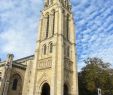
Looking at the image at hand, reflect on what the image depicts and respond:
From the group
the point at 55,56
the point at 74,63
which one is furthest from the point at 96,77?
the point at 55,56

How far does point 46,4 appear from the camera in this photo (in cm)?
5166

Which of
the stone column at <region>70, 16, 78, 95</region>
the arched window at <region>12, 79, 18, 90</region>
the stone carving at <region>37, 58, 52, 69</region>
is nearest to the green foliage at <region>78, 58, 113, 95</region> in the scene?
the stone column at <region>70, 16, 78, 95</region>

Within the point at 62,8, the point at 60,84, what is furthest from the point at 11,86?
the point at 62,8

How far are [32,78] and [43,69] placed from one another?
324 cm

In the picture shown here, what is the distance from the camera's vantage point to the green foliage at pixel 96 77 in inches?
1598

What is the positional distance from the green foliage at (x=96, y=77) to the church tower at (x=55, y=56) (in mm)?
4127

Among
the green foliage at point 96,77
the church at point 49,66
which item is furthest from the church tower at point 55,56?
the green foliage at point 96,77

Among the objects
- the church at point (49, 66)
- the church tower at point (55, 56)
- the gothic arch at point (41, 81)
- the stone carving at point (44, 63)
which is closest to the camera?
the church tower at point (55, 56)

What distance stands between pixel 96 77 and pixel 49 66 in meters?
11.6

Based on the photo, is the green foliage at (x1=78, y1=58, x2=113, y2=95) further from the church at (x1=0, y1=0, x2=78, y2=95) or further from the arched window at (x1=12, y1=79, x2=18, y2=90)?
the arched window at (x1=12, y1=79, x2=18, y2=90)

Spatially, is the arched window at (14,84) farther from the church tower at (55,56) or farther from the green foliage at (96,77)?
the green foliage at (96,77)

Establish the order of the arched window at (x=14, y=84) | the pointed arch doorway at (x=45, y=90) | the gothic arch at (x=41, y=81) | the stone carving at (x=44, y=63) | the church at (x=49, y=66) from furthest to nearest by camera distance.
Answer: the arched window at (x=14, y=84) → the pointed arch doorway at (x=45, y=90) → the stone carving at (x=44, y=63) → the gothic arch at (x=41, y=81) → the church at (x=49, y=66)

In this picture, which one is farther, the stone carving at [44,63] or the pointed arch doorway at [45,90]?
the pointed arch doorway at [45,90]

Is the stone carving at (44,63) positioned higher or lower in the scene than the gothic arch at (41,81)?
higher
